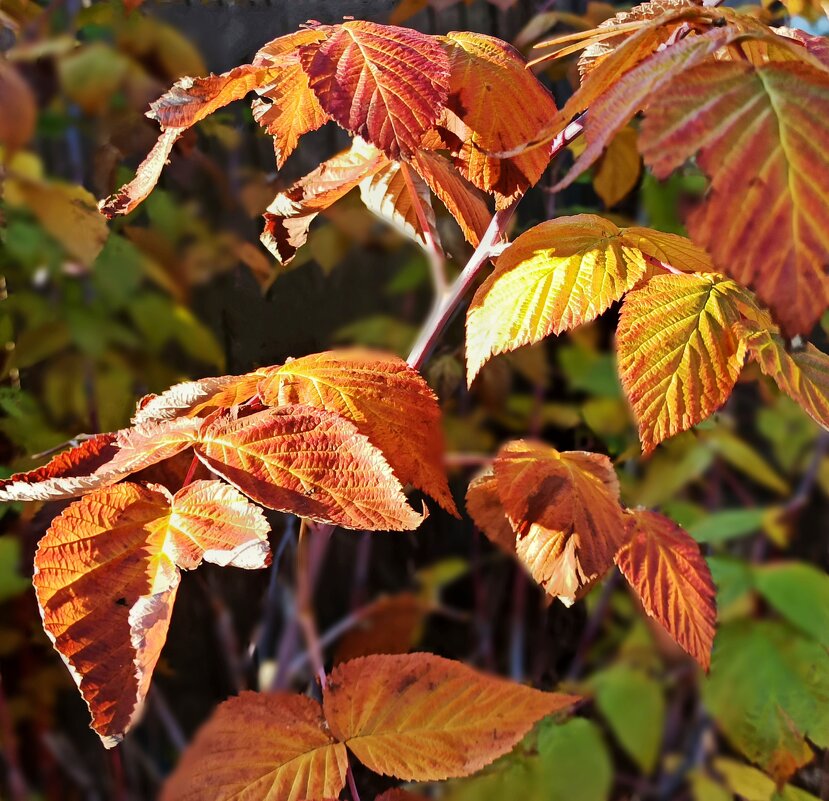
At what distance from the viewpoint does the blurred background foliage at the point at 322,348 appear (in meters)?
0.91

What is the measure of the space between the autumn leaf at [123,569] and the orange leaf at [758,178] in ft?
0.72

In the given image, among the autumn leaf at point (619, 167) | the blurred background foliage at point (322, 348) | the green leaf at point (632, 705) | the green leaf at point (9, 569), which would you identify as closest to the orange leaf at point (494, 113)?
the blurred background foliage at point (322, 348)

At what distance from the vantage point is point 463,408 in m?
1.17

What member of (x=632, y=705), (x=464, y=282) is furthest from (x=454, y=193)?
(x=632, y=705)

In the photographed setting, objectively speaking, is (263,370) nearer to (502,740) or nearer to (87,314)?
(502,740)

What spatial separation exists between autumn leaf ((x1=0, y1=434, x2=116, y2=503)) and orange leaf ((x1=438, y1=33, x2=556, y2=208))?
0.26m

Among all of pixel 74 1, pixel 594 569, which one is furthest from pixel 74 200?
pixel 594 569

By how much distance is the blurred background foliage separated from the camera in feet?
2.99

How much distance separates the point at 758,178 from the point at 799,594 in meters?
0.83

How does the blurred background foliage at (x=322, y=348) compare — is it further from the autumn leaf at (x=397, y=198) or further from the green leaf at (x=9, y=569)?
the autumn leaf at (x=397, y=198)

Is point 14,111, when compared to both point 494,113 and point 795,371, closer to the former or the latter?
point 494,113

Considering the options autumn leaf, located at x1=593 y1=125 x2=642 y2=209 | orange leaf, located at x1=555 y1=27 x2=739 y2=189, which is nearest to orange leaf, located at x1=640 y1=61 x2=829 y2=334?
orange leaf, located at x1=555 y1=27 x2=739 y2=189

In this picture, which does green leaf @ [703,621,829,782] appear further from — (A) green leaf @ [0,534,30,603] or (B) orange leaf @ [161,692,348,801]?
(A) green leaf @ [0,534,30,603]

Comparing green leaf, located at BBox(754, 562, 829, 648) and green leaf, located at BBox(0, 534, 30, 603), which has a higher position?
green leaf, located at BBox(0, 534, 30, 603)
